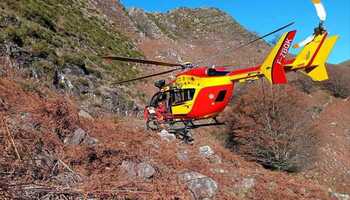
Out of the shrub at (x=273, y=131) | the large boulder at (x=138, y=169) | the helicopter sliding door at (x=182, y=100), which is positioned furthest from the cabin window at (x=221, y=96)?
the shrub at (x=273, y=131)

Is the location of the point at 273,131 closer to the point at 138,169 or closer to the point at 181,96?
the point at 181,96

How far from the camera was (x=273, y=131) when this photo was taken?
30.0 metres

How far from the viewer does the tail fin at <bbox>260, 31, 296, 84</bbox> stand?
484 inches

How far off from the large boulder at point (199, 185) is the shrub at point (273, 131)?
1453cm

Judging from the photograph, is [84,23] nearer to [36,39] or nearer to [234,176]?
[36,39]

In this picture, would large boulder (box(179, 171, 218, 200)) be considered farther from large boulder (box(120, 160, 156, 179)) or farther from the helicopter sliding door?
the helicopter sliding door

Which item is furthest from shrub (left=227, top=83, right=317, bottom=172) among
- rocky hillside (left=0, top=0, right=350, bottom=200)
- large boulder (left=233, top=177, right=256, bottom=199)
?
large boulder (left=233, top=177, right=256, bottom=199)

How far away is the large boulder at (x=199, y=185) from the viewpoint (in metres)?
13.4

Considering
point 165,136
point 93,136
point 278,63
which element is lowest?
point 165,136

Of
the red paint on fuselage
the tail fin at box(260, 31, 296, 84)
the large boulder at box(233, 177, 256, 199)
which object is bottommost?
the large boulder at box(233, 177, 256, 199)

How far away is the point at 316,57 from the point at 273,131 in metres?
17.0

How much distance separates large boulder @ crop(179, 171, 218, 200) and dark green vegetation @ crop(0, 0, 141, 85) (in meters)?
9.61

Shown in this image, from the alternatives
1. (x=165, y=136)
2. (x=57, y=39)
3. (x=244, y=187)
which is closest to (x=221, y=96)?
(x=244, y=187)

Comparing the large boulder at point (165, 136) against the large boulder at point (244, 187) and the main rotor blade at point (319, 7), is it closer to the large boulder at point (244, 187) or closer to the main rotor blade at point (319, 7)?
the large boulder at point (244, 187)
